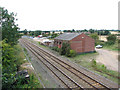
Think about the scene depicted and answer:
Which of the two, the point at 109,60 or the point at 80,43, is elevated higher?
the point at 80,43

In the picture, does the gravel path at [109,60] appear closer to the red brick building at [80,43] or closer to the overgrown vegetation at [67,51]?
the red brick building at [80,43]

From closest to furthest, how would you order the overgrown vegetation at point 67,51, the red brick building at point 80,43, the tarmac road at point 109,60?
the tarmac road at point 109,60, the overgrown vegetation at point 67,51, the red brick building at point 80,43

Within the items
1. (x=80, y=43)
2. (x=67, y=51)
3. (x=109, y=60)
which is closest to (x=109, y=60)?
(x=109, y=60)

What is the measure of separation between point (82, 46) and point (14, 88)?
69.8 feet

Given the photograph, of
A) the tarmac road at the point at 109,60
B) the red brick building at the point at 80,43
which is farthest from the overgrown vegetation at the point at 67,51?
the tarmac road at the point at 109,60

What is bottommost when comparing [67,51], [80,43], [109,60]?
[109,60]

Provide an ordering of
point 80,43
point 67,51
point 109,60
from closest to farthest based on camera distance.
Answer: point 109,60, point 67,51, point 80,43

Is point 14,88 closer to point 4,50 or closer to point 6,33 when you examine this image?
point 4,50

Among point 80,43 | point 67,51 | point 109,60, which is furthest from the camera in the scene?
point 80,43

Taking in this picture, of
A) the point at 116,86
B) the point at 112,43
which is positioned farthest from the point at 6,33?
the point at 112,43

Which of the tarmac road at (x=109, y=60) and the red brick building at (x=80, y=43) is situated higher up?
the red brick building at (x=80, y=43)

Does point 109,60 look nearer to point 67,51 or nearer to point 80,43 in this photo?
point 80,43

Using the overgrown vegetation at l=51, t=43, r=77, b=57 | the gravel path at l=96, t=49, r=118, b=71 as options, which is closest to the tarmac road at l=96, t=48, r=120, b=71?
the gravel path at l=96, t=49, r=118, b=71

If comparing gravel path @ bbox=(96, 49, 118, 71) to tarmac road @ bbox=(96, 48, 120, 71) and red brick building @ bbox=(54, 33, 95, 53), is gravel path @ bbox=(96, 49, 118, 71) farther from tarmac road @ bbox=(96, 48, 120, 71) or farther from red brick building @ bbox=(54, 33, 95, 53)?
red brick building @ bbox=(54, 33, 95, 53)
